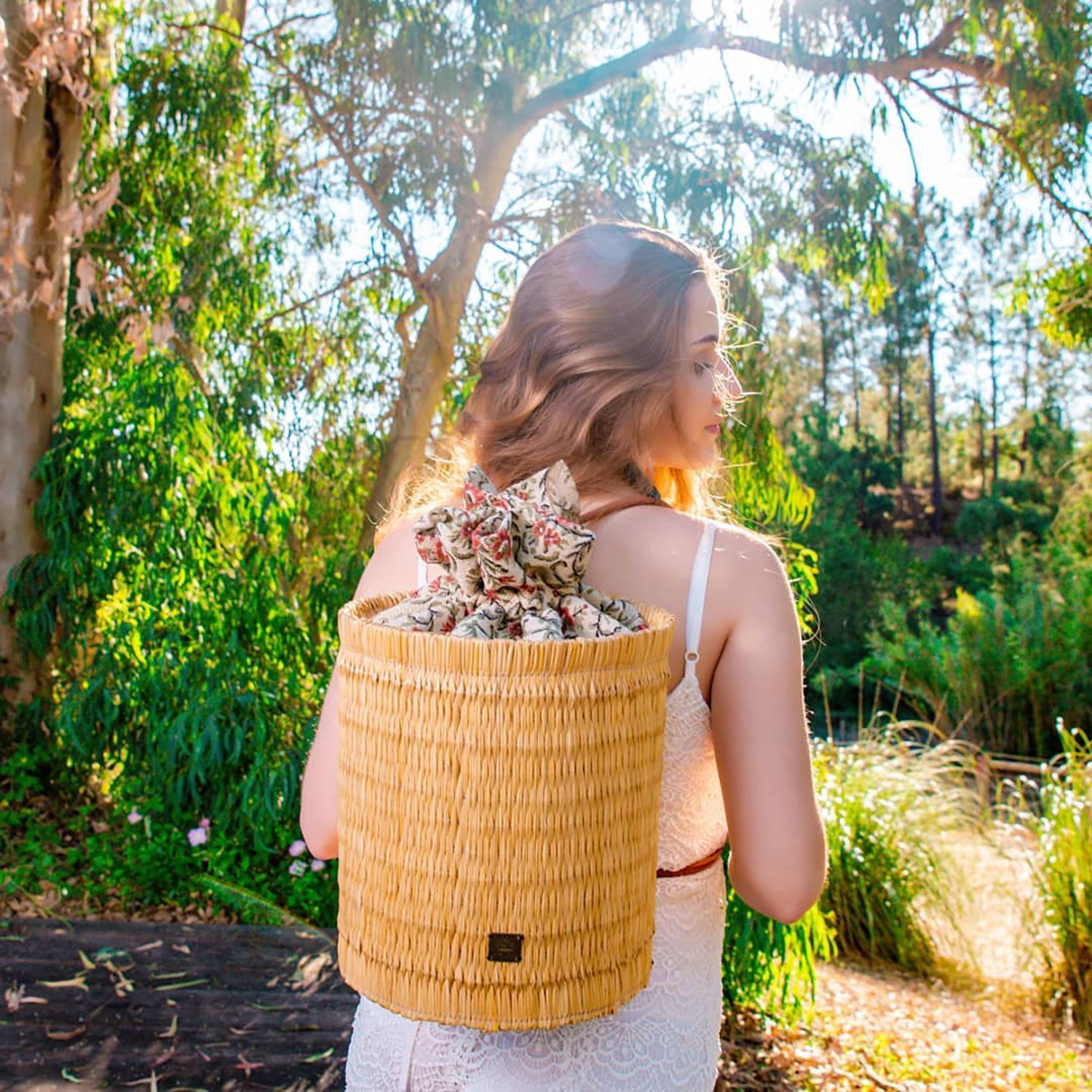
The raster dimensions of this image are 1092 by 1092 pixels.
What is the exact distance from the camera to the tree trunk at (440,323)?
4383 mm

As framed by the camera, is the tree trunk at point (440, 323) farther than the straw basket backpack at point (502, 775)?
Yes

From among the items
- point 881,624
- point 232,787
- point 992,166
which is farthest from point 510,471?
point 881,624

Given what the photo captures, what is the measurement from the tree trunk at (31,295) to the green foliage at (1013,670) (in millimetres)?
6493

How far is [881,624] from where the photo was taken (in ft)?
40.7

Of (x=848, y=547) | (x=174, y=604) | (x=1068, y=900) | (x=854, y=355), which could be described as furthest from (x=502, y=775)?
(x=854, y=355)

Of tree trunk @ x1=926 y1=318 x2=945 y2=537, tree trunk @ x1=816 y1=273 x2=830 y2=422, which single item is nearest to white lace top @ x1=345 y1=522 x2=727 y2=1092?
tree trunk @ x1=926 y1=318 x2=945 y2=537

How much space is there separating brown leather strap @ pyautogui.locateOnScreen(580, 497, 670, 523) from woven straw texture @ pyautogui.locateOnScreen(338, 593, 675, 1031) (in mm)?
189

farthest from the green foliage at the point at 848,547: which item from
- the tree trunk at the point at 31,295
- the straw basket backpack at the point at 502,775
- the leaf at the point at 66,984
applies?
the straw basket backpack at the point at 502,775

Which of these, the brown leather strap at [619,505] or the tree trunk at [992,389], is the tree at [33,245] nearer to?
the brown leather strap at [619,505]

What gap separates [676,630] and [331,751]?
13.9 inches

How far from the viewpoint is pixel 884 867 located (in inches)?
163

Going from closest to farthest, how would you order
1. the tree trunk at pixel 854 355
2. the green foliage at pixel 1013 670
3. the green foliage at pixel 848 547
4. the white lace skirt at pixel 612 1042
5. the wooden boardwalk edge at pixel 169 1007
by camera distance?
the white lace skirt at pixel 612 1042 < the wooden boardwalk edge at pixel 169 1007 < the green foliage at pixel 1013 670 < the green foliage at pixel 848 547 < the tree trunk at pixel 854 355

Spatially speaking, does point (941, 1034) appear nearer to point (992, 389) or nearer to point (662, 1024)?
point (662, 1024)

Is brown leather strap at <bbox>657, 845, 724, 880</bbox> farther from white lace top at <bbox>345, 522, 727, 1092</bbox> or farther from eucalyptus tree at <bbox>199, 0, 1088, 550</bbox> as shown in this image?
eucalyptus tree at <bbox>199, 0, 1088, 550</bbox>
